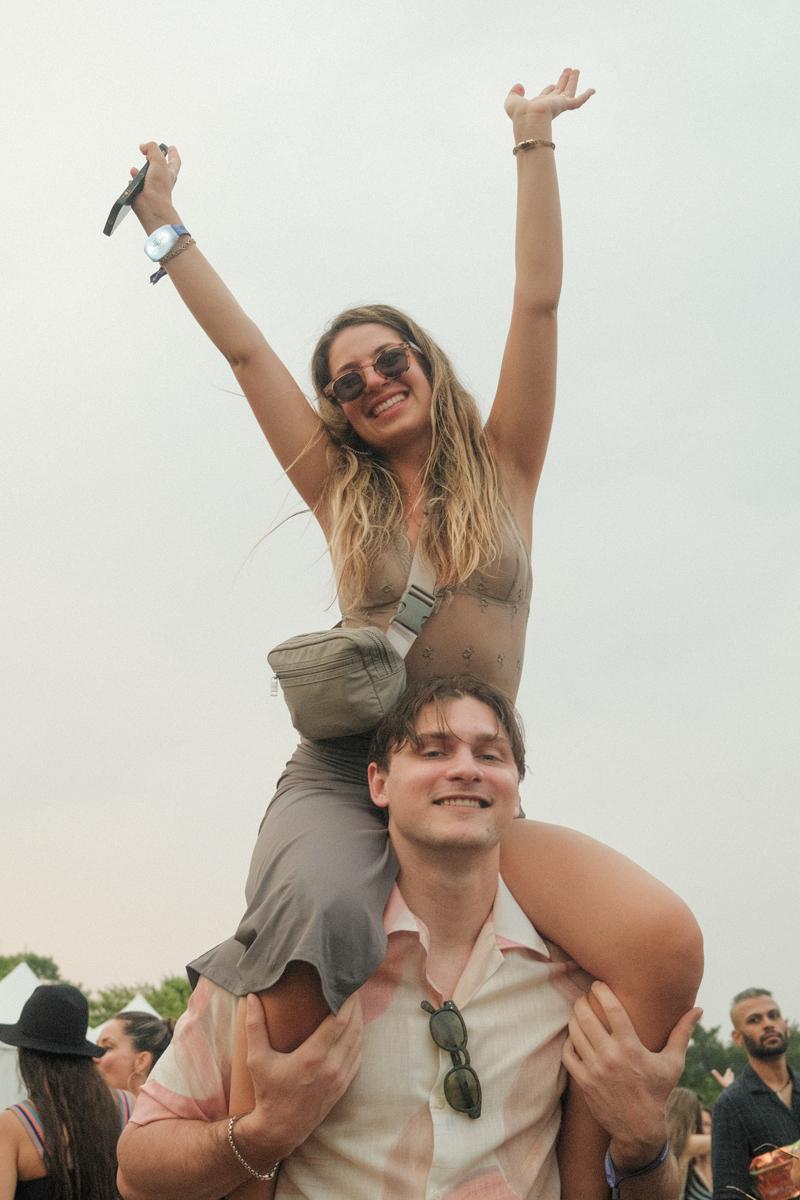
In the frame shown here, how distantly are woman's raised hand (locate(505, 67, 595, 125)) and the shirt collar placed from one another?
237 centimetres

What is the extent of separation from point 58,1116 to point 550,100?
4.27 meters

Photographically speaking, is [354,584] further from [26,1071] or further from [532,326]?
[26,1071]

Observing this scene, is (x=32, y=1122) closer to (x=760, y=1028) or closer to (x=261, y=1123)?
(x=261, y=1123)

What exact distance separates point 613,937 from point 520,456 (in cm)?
157

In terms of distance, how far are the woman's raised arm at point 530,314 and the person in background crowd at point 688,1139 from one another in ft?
22.1

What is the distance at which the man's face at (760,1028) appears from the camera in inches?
324

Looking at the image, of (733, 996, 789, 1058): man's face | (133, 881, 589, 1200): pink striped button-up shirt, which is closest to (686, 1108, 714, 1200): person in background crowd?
(733, 996, 789, 1058): man's face

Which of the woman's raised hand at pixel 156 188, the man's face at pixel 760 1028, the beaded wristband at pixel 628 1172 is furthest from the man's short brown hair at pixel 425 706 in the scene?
the man's face at pixel 760 1028

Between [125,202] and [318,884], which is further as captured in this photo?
[125,202]

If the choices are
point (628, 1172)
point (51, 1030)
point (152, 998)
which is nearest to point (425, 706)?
point (628, 1172)

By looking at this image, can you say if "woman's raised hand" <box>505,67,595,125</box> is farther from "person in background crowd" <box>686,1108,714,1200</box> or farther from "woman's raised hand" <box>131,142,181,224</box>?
"person in background crowd" <box>686,1108,714,1200</box>

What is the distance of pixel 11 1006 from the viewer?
13922mm

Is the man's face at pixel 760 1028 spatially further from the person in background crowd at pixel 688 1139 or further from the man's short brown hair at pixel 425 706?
the man's short brown hair at pixel 425 706

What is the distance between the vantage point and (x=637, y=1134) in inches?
141
